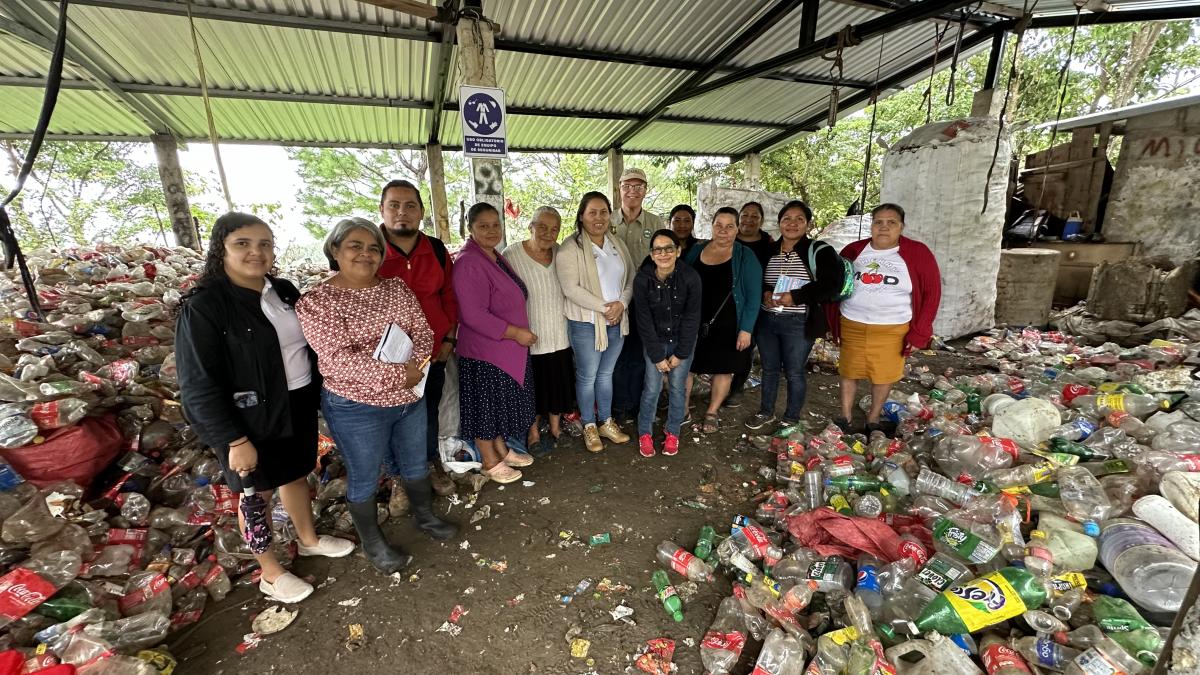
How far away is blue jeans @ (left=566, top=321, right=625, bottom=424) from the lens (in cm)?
311

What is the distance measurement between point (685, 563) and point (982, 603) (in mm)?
1154

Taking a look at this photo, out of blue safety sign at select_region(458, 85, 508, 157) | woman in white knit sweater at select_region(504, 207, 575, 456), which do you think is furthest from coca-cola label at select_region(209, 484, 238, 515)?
blue safety sign at select_region(458, 85, 508, 157)

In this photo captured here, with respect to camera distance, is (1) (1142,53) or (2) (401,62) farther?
(1) (1142,53)

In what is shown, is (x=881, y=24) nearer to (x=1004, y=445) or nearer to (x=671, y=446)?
(x=1004, y=445)

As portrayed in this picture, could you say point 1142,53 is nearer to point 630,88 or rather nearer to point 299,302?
point 630,88

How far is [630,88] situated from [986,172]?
4.70 metres

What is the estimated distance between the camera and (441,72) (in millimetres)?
5906

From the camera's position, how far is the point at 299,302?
188 cm

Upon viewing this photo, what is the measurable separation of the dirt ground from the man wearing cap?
81cm

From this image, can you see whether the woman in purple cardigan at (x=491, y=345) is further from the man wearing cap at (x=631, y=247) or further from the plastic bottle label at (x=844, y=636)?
the plastic bottle label at (x=844, y=636)

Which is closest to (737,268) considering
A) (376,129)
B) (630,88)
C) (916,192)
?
(916,192)

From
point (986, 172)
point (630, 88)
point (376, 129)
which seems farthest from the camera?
point (376, 129)

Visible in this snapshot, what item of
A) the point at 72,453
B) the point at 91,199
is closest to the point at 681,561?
the point at 72,453

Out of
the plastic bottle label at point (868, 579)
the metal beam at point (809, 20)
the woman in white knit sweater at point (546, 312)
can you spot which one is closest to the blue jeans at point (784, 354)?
the woman in white knit sweater at point (546, 312)
